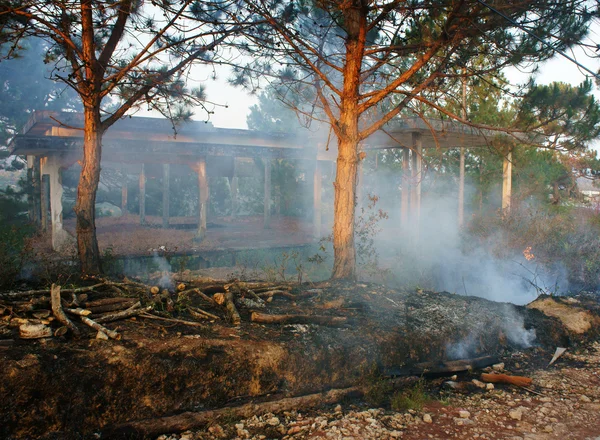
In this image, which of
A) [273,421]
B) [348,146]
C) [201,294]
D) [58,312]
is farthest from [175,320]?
[348,146]

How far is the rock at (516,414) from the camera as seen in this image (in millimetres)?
4270

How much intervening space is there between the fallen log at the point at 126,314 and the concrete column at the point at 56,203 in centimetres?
804

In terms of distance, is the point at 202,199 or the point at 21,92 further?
the point at 21,92

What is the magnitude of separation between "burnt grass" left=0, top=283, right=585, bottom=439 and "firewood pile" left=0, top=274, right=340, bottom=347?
102 mm

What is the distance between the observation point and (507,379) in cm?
511

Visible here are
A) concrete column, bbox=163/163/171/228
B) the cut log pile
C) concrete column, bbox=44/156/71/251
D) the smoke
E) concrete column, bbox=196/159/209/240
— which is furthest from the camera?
concrete column, bbox=163/163/171/228

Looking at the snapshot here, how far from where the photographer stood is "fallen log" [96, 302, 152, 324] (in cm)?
460

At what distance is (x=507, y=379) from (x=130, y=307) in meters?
4.12

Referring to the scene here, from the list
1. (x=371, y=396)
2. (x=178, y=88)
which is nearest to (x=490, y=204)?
(x=178, y=88)

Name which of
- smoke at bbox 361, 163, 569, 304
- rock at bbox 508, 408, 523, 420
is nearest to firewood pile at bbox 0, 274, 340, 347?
rock at bbox 508, 408, 523, 420

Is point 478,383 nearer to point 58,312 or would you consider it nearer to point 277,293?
point 277,293

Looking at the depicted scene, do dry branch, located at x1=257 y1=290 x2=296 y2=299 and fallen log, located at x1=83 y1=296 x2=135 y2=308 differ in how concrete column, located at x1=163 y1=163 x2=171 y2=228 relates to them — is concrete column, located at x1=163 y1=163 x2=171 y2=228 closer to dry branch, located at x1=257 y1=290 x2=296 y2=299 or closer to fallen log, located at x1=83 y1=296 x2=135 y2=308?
dry branch, located at x1=257 y1=290 x2=296 y2=299

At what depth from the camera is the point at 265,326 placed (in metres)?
5.16

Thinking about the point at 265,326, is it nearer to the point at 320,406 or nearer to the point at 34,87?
the point at 320,406
